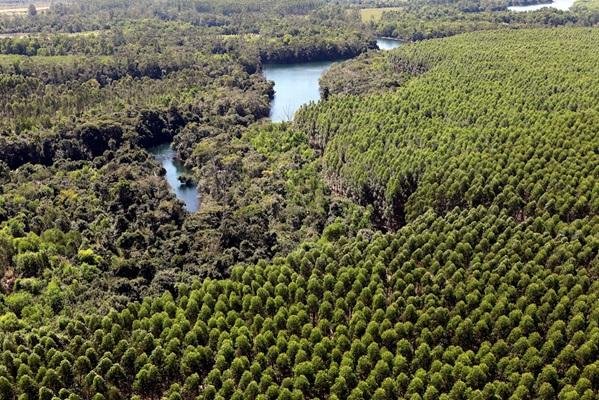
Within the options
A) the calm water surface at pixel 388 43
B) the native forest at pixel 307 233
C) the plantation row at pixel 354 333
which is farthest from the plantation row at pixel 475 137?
the calm water surface at pixel 388 43

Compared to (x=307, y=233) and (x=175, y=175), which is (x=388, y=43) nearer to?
(x=175, y=175)

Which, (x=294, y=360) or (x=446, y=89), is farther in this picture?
(x=446, y=89)

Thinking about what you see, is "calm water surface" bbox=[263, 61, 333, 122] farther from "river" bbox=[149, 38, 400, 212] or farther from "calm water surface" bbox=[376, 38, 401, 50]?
"calm water surface" bbox=[376, 38, 401, 50]

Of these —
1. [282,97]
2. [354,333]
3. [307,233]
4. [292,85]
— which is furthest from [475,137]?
[292,85]

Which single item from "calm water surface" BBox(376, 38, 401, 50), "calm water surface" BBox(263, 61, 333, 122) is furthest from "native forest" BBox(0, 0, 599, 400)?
"calm water surface" BBox(376, 38, 401, 50)

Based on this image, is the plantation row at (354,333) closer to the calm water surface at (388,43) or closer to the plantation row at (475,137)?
the plantation row at (475,137)

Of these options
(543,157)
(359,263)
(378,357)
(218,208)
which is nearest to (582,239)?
(543,157)

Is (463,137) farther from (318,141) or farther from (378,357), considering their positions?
(378,357)
